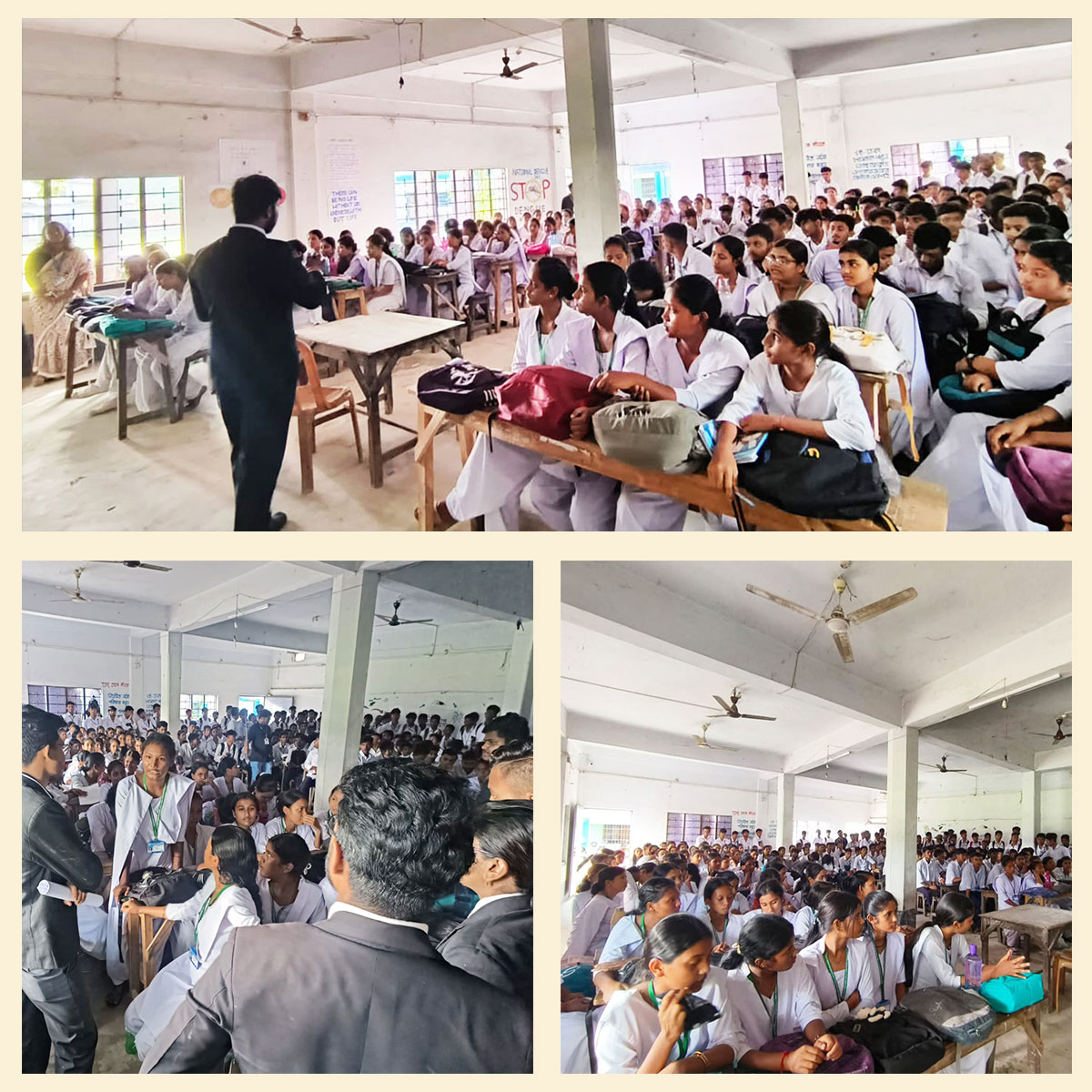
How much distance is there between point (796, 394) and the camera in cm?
280

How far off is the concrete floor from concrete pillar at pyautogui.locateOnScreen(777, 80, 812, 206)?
41.9 inches

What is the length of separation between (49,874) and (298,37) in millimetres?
2867

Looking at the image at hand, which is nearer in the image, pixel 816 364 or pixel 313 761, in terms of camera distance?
pixel 816 364

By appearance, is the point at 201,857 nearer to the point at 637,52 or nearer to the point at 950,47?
the point at 637,52

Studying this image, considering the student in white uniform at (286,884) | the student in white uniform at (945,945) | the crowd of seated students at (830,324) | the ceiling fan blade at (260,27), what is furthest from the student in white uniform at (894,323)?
the student in white uniform at (286,884)

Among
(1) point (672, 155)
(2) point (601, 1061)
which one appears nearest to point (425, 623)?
(2) point (601, 1061)

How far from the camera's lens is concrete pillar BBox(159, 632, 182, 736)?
312cm

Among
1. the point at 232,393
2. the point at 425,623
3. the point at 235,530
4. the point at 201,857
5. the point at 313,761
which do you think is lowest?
the point at 201,857

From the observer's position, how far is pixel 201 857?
304 centimetres

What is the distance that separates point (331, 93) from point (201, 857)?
2603mm

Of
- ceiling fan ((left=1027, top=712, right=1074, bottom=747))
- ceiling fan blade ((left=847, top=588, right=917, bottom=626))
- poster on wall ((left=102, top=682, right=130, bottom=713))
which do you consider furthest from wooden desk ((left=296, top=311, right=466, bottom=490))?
ceiling fan ((left=1027, top=712, right=1074, bottom=747))

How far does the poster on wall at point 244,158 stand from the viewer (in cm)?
293

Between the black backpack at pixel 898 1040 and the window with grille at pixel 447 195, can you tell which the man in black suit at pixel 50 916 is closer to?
the window with grille at pixel 447 195

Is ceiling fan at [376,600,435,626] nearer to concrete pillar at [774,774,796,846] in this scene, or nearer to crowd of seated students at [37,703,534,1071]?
crowd of seated students at [37,703,534,1071]
